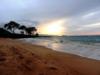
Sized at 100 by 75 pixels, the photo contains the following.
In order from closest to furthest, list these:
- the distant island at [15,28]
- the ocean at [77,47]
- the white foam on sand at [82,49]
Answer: the white foam on sand at [82,49]
the ocean at [77,47]
the distant island at [15,28]

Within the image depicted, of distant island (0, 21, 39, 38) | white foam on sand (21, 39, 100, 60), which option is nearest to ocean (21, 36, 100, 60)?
white foam on sand (21, 39, 100, 60)

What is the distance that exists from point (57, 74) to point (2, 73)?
131 centimetres

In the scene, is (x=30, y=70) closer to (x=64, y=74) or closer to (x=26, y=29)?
(x=64, y=74)

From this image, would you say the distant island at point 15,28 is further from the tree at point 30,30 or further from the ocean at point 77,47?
the ocean at point 77,47

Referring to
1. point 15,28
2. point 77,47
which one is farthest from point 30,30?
point 77,47

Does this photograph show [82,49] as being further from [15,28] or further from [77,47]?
[15,28]

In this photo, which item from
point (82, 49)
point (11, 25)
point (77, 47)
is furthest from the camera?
point (11, 25)

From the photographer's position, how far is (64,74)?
3.68 meters

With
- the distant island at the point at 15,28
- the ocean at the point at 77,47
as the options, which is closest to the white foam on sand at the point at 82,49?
the ocean at the point at 77,47

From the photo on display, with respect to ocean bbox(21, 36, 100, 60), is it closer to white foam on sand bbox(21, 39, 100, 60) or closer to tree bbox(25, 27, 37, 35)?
white foam on sand bbox(21, 39, 100, 60)

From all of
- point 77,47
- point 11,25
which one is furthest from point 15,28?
point 77,47

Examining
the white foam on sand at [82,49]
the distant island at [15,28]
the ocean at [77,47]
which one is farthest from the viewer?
the distant island at [15,28]

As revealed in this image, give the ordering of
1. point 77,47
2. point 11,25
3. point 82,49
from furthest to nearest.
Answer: point 11,25, point 77,47, point 82,49

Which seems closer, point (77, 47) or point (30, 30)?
point (77, 47)
